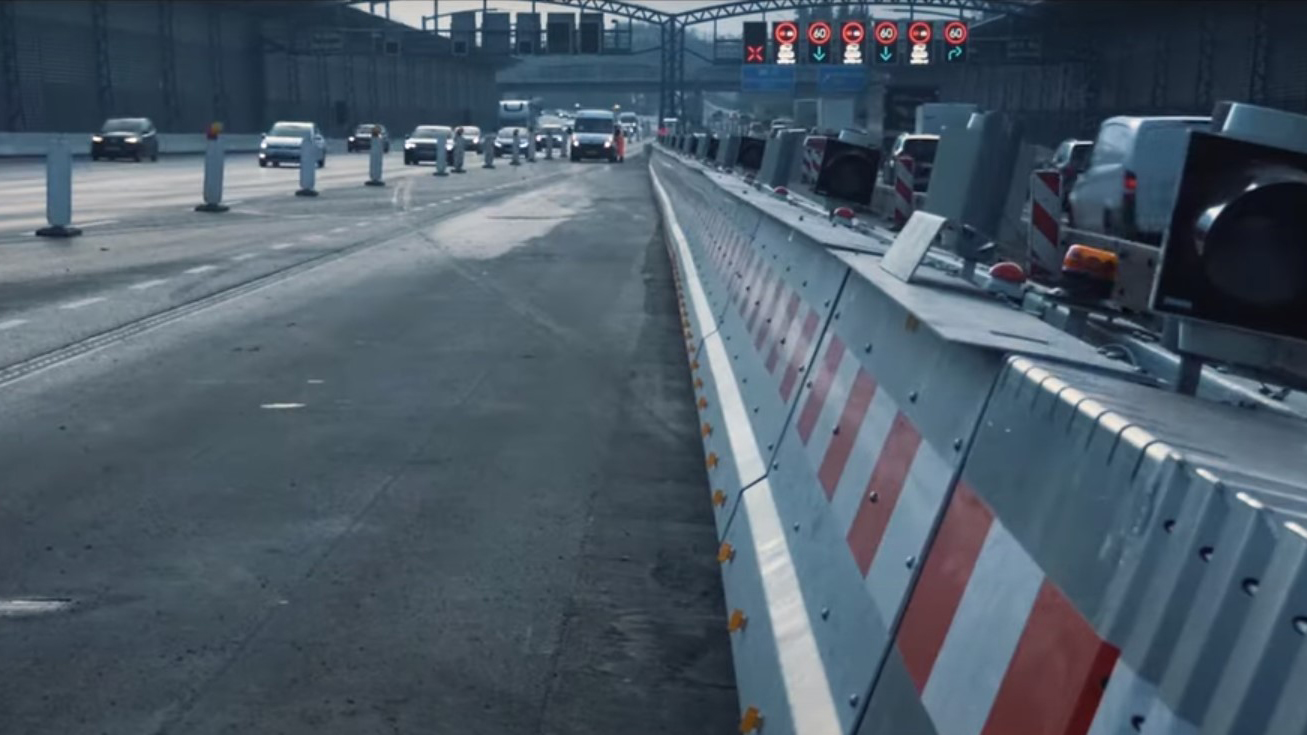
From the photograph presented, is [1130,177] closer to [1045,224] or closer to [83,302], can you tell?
[1045,224]

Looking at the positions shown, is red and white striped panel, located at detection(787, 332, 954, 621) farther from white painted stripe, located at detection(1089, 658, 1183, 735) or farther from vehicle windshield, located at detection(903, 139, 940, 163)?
vehicle windshield, located at detection(903, 139, 940, 163)

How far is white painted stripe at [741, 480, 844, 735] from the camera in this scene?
4.60 m

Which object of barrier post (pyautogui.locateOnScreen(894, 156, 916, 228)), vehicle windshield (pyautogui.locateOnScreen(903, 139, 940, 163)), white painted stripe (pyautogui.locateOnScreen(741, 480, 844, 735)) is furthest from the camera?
vehicle windshield (pyautogui.locateOnScreen(903, 139, 940, 163))

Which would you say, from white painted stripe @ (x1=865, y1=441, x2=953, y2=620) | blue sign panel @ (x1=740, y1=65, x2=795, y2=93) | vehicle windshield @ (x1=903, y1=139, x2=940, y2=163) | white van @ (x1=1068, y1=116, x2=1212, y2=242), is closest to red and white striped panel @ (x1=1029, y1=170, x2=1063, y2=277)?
white van @ (x1=1068, y1=116, x2=1212, y2=242)

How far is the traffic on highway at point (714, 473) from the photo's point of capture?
3.16 meters

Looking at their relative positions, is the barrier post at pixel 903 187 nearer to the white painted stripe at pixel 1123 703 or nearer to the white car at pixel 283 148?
the white painted stripe at pixel 1123 703

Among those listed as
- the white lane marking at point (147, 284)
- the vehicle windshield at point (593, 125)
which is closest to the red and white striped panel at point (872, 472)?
the white lane marking at point (147, 284)

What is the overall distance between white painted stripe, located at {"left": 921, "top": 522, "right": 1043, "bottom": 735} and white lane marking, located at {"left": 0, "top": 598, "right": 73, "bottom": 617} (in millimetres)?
4098

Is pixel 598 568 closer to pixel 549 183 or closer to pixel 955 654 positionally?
pixel 955 654

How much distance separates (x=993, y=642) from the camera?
11.7 feet

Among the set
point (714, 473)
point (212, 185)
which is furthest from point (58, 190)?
point (714, 473)

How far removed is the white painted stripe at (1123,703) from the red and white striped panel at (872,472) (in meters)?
1.30

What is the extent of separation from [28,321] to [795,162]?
1202 centimetres

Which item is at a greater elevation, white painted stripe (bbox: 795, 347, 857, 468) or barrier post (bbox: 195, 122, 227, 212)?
white painted stripe (bbox: 795, 347, 857, 468)
